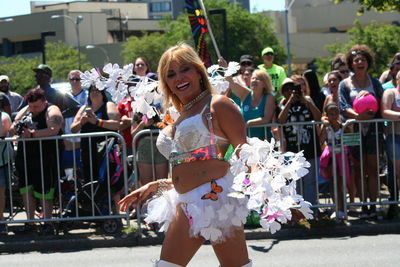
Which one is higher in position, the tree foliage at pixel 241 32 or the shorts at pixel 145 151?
the tree foliage at pixel 241 32

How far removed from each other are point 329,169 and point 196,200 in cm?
538

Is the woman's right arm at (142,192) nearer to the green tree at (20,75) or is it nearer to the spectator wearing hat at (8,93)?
the spectator wearing hat at (8,93)

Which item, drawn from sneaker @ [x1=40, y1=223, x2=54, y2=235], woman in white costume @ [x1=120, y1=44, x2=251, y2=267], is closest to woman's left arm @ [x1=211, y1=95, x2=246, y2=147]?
woman in white costume @ [x1=120, y1=44, x2=251, y2=267]

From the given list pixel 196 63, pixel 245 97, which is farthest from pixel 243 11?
pixel 196 63

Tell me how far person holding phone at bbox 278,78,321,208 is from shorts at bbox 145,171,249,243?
5015 millimetres

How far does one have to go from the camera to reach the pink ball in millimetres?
9633

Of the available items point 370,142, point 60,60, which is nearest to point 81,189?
point 370,142

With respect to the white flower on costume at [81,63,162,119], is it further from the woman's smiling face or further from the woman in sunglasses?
the woman in sunglasses

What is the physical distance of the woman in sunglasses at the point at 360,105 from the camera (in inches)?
383

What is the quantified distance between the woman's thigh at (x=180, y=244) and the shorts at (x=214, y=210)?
38 millimetres

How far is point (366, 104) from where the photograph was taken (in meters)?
9.63

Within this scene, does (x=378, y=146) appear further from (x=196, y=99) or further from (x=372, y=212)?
(x=196, y=99)

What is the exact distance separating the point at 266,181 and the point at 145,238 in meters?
5.11

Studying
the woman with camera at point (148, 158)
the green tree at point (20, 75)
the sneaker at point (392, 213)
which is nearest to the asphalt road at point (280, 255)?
the sneaker at point (392, 213)
